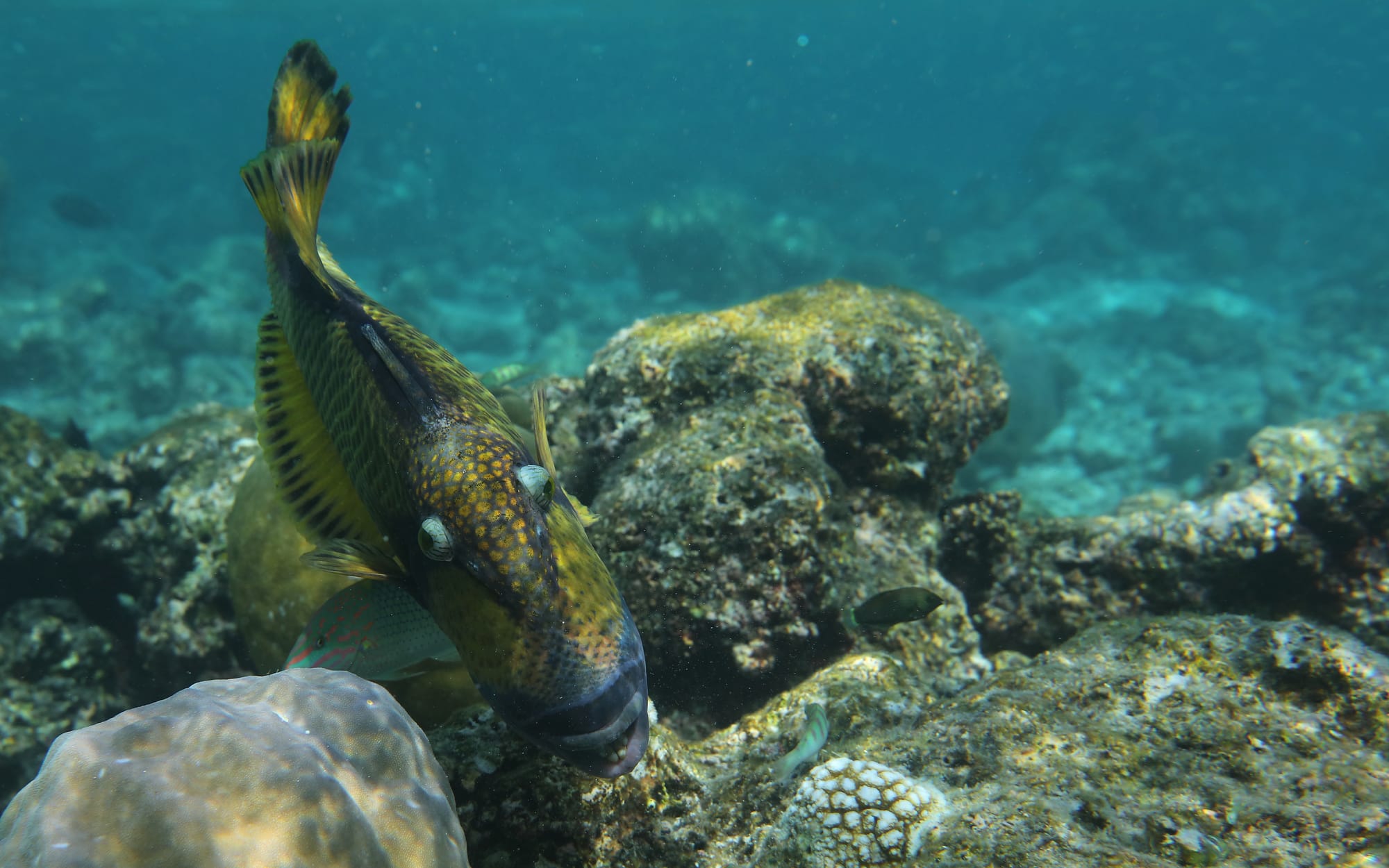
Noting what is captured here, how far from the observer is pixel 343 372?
2.02 m

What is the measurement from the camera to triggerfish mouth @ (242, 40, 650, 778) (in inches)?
61.9

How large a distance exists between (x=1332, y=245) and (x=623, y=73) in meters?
82.2

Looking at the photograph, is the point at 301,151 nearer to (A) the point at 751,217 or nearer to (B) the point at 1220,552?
(B) the point at 1220,552

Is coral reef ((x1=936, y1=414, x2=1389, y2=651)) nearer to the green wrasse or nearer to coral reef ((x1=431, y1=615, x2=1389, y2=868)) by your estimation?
coral reef ((x1=431, y1=615, x2=1389, y2=868))

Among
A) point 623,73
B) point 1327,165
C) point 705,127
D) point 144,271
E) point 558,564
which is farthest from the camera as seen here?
point 623,73

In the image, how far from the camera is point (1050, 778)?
1850mm

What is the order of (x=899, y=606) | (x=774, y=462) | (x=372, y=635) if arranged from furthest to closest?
(x=774, y=462)
(x=899, y=606)
(x=372, y=635)

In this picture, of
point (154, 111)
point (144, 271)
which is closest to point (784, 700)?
point (144, 271)

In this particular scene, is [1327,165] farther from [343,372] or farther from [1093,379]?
[343,372]

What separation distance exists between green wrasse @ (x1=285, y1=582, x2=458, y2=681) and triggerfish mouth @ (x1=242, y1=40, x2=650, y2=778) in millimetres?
125

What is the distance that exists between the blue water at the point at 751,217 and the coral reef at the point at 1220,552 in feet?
27.6

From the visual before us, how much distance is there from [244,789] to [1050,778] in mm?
2094

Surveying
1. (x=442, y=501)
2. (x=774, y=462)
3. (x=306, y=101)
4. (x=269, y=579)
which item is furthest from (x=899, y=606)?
(x=306, y=101)

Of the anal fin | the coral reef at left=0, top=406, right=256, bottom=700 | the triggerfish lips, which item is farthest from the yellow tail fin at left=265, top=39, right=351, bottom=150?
the coral reef at left=0, top=406, right=256, bottom=700
